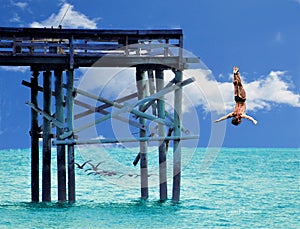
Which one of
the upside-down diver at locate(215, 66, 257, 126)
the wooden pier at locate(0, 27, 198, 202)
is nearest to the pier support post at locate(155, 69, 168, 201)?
the wooden pier at locate(0, 27, 198, 202)

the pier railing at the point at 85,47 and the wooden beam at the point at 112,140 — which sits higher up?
the pier railing at the point at 85,47

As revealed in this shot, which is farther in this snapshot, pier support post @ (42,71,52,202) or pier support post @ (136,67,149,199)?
pier support post @ (136,67,149,199)

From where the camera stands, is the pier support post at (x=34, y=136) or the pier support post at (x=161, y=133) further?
the pier support post at (x=34, y=136)

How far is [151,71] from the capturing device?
27969 millimetres

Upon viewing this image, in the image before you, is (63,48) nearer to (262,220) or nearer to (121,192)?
(262,220)

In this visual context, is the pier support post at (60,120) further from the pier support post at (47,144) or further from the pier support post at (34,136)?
the pier support post at (34,136)

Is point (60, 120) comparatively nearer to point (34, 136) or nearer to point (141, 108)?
point (34, 136)

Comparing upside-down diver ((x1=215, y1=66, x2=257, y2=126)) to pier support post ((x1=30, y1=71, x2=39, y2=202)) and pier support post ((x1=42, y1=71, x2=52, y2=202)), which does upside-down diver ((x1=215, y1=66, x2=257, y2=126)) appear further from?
pier support post ((x1=30, y1=71, x2=39, y2=202))

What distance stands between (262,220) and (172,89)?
6188mm

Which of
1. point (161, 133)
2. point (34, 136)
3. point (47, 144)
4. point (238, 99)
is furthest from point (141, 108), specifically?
point (238, 99)

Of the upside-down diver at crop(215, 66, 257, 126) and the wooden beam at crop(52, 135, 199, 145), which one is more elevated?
the upside-down diver at crop(215, 66, 257, 126)

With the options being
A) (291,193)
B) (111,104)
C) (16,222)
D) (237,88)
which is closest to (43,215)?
(16,222)

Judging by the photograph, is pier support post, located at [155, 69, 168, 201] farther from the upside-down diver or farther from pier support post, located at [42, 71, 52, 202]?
the upside-down diver

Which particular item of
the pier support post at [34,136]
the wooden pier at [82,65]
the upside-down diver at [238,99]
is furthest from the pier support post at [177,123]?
the upside-down diver at [238,99]
